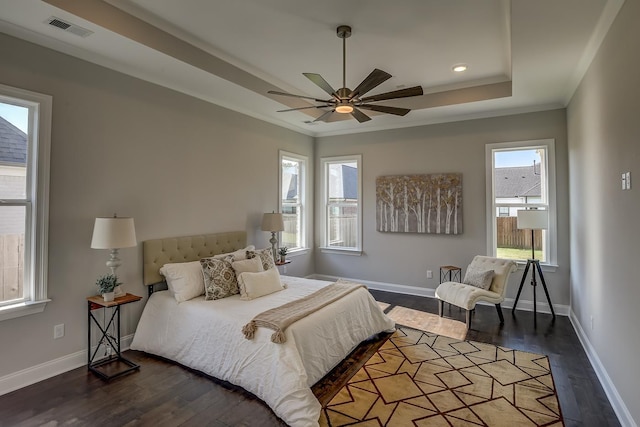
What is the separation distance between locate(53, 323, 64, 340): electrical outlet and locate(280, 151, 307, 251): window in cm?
328

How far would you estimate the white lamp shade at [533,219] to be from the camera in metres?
4.27

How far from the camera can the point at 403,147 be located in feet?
18.7

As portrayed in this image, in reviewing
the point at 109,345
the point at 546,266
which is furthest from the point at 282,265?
the point at 546,266

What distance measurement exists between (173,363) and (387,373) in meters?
1.99

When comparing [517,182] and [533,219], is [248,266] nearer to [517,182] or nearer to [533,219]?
[533,219]

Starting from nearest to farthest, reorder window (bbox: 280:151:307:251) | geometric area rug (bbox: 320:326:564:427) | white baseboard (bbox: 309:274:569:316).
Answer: geometric area rug (bbox: 320:326:564:427)
white baseboard (bbox: 309:274:569:316)
window (bbox: 280:151:307:251)

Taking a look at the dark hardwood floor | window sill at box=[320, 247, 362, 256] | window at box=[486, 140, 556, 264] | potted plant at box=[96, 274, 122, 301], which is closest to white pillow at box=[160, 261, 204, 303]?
potted plant at box=[96, 274, 122, 301]

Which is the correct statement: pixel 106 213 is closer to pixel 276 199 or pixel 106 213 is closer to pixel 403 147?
pixel 276 199

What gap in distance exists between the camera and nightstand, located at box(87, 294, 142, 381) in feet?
9.91

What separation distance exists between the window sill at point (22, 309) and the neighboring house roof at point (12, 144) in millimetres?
1158

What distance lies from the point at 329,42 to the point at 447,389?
3327mm

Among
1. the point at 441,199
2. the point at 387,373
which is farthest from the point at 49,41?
the point at 441,199

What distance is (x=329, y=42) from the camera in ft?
11.1

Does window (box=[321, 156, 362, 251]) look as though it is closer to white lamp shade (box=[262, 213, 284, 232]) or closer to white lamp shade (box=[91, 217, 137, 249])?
white lamp shade (box=[262, 213, 284, 232])
